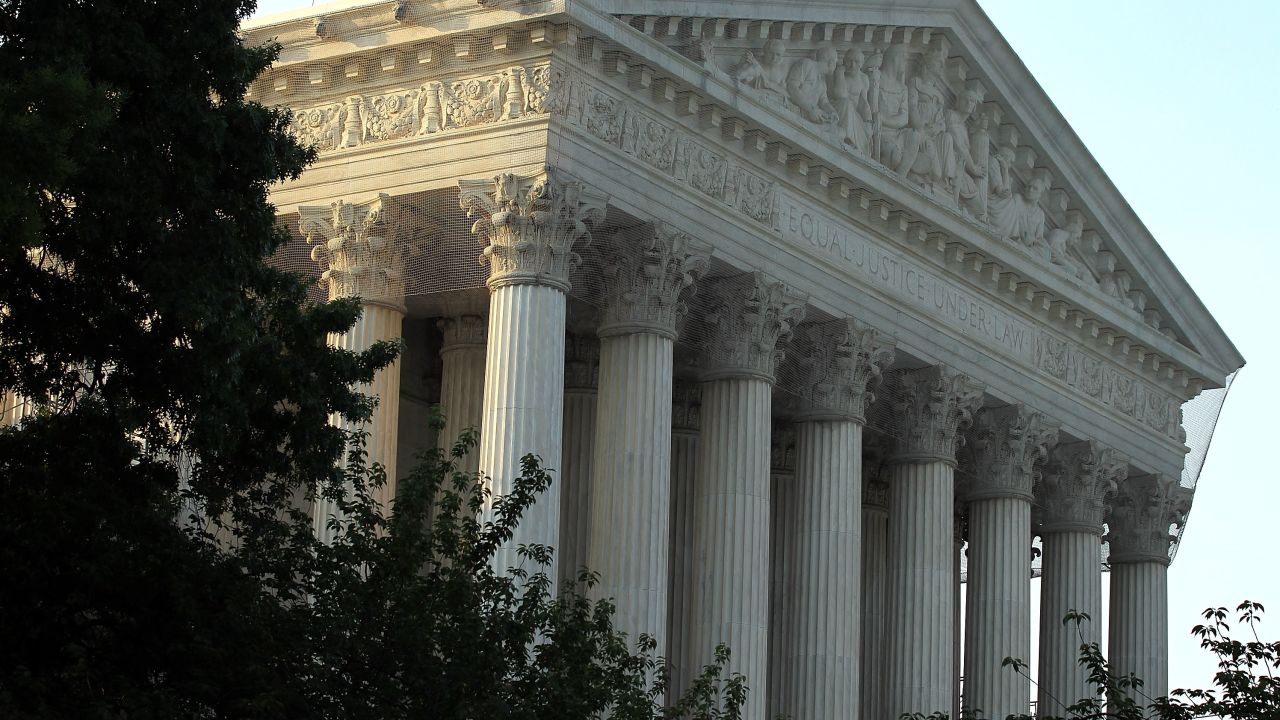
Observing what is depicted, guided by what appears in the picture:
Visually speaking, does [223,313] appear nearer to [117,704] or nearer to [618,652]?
[117,704]

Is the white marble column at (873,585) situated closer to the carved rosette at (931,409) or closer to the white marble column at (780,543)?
the white marble column at (780,543)

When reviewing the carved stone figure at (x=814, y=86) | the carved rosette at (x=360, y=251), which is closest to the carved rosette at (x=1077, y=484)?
the carved stone figure at (x=814, y=86)

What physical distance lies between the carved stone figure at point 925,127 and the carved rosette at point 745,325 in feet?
19.6

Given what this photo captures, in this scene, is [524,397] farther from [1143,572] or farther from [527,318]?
[1143,572]

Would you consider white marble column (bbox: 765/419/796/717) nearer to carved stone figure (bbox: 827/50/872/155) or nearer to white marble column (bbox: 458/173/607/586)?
carved stone figure (bbox: 827/50/872/155)

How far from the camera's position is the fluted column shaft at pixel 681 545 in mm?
50812

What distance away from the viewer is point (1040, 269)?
5616cm

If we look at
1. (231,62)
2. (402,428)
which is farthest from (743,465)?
(231,62)

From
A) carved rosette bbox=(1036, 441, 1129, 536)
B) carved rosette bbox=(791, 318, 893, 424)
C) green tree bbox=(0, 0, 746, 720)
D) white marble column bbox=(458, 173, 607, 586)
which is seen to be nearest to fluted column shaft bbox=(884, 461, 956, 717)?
carved rosette bbox=(791, 318, 893, 424)

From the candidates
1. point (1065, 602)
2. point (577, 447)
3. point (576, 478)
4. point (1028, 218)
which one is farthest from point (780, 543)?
point (1028, 218)

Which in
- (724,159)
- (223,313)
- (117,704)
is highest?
(724,159)

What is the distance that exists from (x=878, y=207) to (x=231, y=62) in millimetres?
22645

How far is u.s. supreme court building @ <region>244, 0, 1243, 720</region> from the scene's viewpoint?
43.0m

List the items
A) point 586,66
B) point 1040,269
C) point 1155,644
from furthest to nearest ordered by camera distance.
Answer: point 1155,644, point 1040,269, point 586,66
